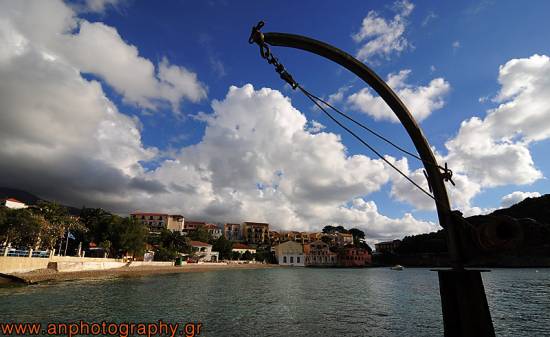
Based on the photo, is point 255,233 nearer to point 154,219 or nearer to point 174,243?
point 154,219

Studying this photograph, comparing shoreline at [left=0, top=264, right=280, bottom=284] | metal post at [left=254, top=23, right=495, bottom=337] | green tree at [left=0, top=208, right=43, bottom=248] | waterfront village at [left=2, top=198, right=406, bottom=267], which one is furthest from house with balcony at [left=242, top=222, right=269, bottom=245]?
metal post at [left=254, top=23, right=495, bottom=337]

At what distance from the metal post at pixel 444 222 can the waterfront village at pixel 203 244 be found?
146 feet

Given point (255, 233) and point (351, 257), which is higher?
point (255, 233)

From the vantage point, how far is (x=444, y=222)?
8016mm

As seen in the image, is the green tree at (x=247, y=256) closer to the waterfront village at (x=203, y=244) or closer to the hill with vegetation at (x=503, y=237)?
the waterfront village at (x=203, y=244)

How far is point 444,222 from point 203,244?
121581 mm

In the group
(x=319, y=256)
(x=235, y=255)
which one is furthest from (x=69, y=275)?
(x=319, y=256)

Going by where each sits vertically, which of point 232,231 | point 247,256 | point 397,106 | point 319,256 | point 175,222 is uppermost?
point 175,222

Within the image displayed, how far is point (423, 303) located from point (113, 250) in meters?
66.0

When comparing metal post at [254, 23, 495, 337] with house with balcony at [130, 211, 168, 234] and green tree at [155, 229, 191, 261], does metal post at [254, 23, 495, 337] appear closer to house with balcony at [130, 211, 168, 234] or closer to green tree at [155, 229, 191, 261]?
green tree at [155, 229, 191, 261]

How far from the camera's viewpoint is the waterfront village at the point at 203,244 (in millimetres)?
67188

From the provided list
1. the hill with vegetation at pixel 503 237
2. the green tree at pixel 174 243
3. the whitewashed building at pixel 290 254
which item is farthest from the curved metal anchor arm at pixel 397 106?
the whitewashed building at pixel 290 254

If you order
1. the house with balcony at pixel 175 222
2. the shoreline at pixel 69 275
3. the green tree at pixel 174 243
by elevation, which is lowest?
the shoreline at pixel 69 275

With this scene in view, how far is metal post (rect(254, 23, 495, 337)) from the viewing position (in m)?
7.25
